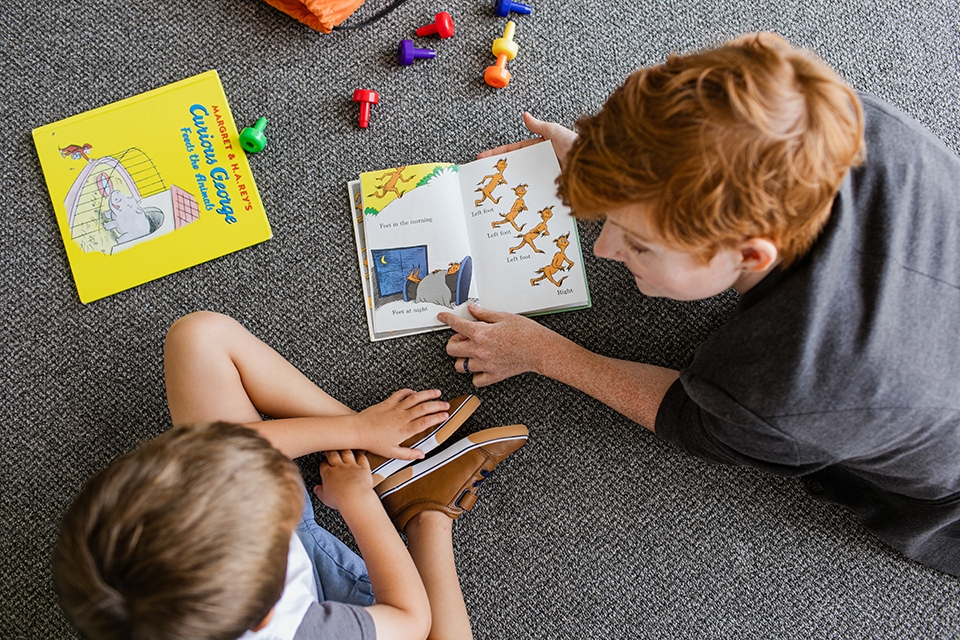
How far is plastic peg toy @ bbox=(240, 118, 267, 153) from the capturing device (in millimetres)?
990

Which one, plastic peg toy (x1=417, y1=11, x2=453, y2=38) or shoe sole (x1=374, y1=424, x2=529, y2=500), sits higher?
plastic peg toy (x1=417, y1=11, x2=453, y2=38)

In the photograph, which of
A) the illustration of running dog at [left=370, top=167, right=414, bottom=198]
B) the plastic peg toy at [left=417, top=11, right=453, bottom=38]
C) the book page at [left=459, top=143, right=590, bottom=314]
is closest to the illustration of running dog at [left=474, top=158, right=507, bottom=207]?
the book page at [left=459, top=143, right=590, bottom=314]

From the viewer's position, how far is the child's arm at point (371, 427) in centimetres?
89

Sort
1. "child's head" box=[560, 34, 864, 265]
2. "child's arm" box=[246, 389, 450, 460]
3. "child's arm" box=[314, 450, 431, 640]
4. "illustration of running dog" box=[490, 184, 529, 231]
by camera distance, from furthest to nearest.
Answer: "illustration of running dog" box=[490, 184, 529, 231]
"child's arm" box=[246, 389, 450, 460]
"child's arm" box=[314, 450, 431, 640]
"child's head" box=[560, 34, 864, 265]

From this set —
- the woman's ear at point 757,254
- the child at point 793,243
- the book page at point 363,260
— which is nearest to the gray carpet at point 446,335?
the book page at point 363,260

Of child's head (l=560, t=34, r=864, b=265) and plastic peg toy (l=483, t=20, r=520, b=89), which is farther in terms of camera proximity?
plastic peg toy (l=483, t=20, r=520, b=89)

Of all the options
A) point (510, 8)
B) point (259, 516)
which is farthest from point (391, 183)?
point (259, 516)

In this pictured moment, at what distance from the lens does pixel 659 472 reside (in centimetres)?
97

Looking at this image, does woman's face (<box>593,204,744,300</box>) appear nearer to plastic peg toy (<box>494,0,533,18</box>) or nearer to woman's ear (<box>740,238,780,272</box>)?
woman's ear (<box>740,238,780,272</box>)

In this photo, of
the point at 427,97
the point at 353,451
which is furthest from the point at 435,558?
the point at 427,97

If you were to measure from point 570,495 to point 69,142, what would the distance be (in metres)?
0.94

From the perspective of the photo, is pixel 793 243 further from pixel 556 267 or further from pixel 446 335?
pixel 446 335

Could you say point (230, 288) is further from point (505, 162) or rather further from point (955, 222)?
point (955, 222)

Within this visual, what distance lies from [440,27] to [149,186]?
51cm
